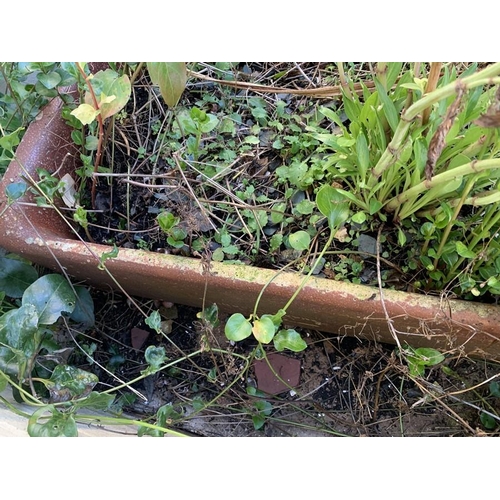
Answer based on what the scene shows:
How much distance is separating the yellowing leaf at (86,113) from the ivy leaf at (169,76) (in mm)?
121

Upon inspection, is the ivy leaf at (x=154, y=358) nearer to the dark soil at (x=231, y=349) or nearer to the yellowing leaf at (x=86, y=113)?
the dark soil at (x=231, y=349)

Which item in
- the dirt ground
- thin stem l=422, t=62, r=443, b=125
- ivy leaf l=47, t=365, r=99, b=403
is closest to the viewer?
thin stem l=422, t=62, r=443, b=125

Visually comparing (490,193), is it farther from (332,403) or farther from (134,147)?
(134,147)

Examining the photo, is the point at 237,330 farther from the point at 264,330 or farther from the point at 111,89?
the point at 111,89

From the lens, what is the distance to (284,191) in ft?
3.43

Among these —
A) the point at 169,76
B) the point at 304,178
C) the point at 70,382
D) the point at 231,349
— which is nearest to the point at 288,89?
the point at 304,178

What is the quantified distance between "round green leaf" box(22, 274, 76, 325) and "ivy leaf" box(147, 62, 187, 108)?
0.40 metres

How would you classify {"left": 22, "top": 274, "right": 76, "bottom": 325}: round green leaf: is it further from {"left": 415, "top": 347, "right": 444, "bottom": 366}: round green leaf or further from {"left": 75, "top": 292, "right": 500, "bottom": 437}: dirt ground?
{"left": 415, "top": 347, "right": 444, "bottom": 366}: round green leaf

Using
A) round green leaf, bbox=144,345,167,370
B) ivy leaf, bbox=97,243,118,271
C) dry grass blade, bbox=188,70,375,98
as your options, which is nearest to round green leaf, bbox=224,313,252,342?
round green leaf, bbox=144,345,167,370

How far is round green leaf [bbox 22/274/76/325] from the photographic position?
0.91 meters

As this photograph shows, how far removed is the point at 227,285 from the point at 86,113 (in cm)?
38
